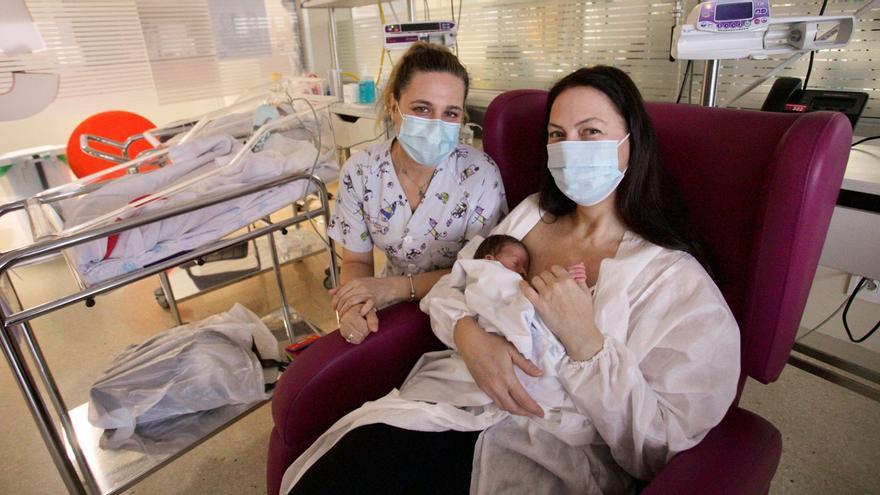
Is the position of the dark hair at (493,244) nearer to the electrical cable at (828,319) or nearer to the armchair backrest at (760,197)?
the armchair backrest at (760,197)

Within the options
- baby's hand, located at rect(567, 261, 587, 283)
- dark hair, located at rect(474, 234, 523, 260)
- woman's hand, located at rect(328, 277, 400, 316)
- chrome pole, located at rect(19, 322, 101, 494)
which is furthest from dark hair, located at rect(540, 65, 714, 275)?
chrome pole, located at rect(19, 322, 101, 494)

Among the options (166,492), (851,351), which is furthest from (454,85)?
(851,351)

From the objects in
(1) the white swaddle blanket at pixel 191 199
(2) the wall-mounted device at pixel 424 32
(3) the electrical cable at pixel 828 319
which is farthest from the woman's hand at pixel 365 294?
(3) the electrical cable at pixel 828 319

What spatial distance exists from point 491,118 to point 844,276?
1.61 metres

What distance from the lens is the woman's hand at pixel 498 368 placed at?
37.2 inches

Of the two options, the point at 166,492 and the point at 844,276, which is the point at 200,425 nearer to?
the point at 166,492

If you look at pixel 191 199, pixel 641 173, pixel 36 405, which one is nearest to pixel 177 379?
pixel 36 405

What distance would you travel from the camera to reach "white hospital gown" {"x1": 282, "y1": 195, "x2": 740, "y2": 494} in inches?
33.6

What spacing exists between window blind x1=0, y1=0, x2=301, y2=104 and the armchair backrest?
11.7ft

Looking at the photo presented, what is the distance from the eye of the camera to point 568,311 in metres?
0.92

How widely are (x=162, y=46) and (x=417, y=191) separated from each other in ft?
10.1

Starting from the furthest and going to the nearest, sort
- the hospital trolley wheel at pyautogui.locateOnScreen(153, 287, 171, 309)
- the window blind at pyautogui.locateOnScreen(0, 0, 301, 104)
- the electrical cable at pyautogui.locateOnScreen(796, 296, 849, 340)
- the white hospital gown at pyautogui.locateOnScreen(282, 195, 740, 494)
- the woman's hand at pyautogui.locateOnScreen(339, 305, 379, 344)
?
the window blind at pyautogui.locateOnScreen(0, 0, 301, 104) → the hospital trolley wheel at pyautogui.locateOnScreen(153, 287, 171, 309) → the electrical cable at pyautogui.locateOnScreen(796, 296, 849, 340) → the woman's hand at pyautogui.locateOnScreen(339, 305, 379, 344) → the white hospital gown at pyautogui.locateOnScreen(282, 195, 740, 494)

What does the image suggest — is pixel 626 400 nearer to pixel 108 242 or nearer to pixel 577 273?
pixel 577 273

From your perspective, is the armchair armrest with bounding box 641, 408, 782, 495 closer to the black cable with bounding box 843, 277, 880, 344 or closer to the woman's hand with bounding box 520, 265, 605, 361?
the woman's hand with bounding box 520, 265, 605, 361
